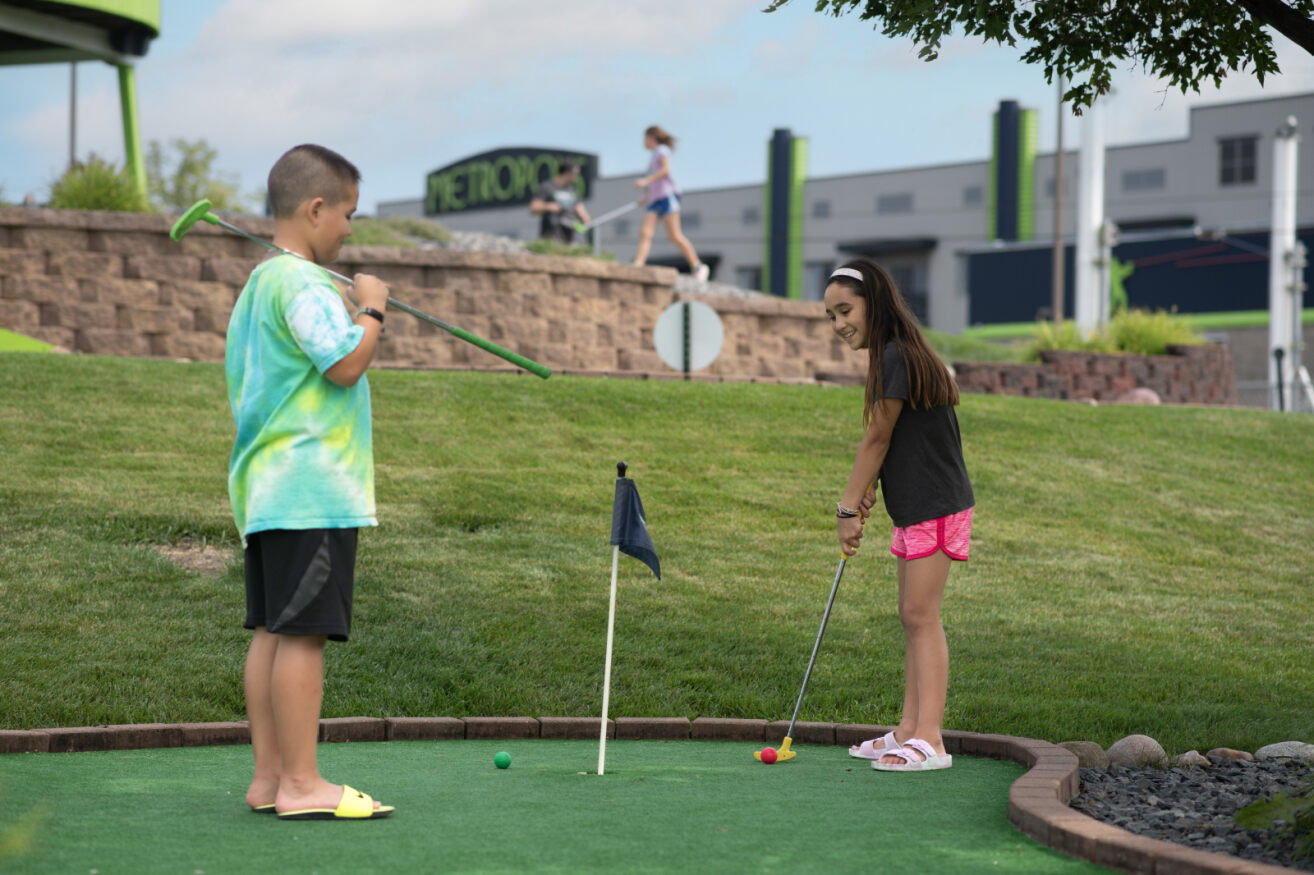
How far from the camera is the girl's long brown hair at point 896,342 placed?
4.72 metres

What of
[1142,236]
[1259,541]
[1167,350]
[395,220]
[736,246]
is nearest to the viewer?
[1259,541]

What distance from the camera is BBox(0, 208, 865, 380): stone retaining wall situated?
15352 millimetres

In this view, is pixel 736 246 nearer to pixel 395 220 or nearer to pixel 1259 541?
pixel 395 220

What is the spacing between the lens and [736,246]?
192 feet

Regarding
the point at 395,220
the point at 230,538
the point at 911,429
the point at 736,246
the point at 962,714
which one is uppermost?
the point at 736,246

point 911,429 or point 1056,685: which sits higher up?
point 911,429

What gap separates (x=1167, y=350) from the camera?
21.9 meters

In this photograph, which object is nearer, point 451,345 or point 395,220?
point 451,345

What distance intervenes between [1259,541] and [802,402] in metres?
4.72

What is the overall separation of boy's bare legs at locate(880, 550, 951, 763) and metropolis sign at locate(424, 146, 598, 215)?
51424 mm

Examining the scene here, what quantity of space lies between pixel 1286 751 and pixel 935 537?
1.84 metres

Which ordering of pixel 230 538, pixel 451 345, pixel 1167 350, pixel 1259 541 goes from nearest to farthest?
1. pixel 230 538
2. pixel 1259 541
3. pixel 451 345
4. pixel 1167 350

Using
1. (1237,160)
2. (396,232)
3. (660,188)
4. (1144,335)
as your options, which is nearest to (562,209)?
(396,232)

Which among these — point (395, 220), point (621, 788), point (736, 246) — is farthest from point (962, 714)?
point (736, 246)
